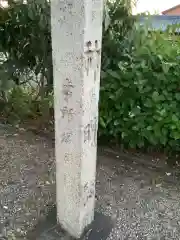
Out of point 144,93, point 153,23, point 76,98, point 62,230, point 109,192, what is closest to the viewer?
point 76,98

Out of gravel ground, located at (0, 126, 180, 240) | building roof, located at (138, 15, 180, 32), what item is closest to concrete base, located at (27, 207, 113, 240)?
gravel ground, located at (0, 126, 180, 240)

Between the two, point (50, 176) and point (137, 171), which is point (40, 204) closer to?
point (50, 176)

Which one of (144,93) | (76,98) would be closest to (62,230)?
(76,98)

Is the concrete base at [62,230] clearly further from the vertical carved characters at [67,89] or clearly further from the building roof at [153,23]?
the building roof at [153,23]

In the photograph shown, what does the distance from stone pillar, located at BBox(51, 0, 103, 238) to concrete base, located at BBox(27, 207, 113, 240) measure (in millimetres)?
83

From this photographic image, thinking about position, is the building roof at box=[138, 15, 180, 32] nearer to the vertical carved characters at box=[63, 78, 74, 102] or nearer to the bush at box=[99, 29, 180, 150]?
the bush at box=[99, 29, 180, 150]

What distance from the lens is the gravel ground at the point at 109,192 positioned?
225 centimetres

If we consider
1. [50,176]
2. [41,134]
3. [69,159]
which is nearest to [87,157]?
[69,159]

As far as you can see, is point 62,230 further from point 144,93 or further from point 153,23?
point 153,23

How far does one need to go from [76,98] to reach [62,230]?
100cm

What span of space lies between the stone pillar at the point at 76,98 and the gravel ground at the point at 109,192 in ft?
1.13

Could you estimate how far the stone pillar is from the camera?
1598mm

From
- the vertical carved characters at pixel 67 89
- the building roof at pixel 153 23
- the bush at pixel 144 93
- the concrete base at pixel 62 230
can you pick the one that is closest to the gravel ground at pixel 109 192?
the concrete base at pixel 62 230

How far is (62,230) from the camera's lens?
7.04 feet
